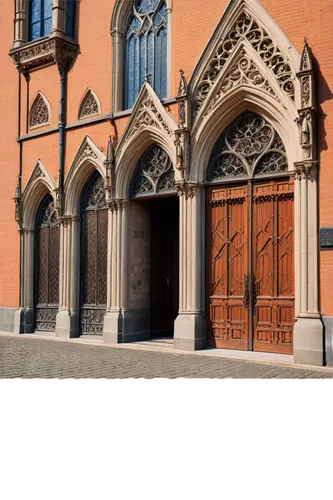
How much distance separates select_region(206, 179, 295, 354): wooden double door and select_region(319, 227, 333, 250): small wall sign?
2.68 ft

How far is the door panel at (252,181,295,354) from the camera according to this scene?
11.2 metres

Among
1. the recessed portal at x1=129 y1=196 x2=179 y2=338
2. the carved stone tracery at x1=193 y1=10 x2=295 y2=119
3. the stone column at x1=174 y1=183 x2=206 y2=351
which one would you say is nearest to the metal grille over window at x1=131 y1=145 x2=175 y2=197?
the recessed portal at x1=129 y1=196 x2=179 y2=338

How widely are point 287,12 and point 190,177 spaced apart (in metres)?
3.92

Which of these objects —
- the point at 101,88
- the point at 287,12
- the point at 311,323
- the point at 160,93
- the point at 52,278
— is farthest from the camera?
the point at 52,278

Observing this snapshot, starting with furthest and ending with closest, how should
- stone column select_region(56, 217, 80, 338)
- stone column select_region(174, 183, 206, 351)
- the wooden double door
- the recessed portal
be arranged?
stone column select_region(56, 217, 80, 338) < the recessed portal < stone column select_region(174, 183, 206, 351) < the wooden double door

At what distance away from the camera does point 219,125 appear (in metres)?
12.4

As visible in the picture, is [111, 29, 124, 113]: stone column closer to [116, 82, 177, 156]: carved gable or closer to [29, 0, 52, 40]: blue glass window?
[116, 82, 177, 156]: carved gable

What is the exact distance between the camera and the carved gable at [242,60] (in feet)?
37.0

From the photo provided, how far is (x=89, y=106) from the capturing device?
1541 cm

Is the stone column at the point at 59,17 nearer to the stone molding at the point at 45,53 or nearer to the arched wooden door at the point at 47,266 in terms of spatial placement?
the stone molding at the point at 45,53

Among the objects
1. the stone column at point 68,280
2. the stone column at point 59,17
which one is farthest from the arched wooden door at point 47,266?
the stone column at point 59,17

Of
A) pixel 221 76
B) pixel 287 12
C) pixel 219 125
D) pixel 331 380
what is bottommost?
pixel 331 380

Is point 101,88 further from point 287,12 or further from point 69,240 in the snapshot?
point 287,12

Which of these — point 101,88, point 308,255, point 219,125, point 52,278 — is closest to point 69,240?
point 52,278
